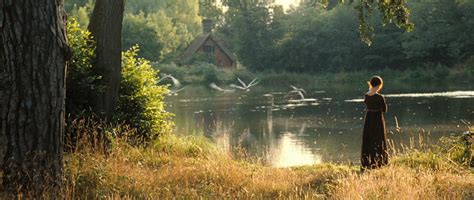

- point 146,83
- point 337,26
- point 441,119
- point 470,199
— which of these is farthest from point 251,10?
point 470,199

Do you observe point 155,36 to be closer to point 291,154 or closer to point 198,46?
point 198,46

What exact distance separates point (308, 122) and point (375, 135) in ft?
50.3

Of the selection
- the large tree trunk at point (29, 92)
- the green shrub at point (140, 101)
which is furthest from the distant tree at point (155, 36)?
the large tree trunk at point (29, 92)

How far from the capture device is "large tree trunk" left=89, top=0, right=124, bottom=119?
10898 millimetres

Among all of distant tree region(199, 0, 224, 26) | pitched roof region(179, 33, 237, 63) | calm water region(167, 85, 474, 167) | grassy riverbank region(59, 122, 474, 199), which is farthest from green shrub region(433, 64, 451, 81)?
distant tree region(199, 0, 224, 26)

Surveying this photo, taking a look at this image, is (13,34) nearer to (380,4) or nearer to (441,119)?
(380,4)

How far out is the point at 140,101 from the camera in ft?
38.2

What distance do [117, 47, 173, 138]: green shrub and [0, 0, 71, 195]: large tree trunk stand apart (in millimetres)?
5257

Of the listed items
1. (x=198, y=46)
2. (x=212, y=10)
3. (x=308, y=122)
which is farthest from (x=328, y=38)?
(x=212, y=10)

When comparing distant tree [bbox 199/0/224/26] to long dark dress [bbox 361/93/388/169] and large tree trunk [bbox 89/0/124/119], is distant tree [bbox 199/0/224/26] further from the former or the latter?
long dark dress [bbox 361/93/388/169]

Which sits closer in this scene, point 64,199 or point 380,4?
point 64,199

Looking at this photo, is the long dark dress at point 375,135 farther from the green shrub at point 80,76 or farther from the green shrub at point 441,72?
the green shrub at point 441,72

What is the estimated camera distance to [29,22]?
5.86m

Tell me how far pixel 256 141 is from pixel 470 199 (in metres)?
13.9
